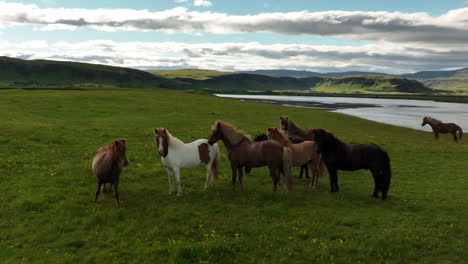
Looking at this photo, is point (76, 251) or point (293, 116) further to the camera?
point (293, 116)

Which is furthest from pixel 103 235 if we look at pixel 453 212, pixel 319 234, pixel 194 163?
pixel 453 212

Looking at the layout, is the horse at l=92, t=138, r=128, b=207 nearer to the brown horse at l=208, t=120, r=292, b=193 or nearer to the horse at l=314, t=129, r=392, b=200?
the brown horse at l=208, t=120, r=292, b=193

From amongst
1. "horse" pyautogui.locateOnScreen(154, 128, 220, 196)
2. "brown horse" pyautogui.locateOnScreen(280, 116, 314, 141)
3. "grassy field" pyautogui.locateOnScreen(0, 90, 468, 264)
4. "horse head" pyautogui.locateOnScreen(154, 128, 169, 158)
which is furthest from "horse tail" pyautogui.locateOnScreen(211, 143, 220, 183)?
"brown horse" pyautogui.locateOnScreen(280, 116, 314, 141)

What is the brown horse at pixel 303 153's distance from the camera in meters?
15.6

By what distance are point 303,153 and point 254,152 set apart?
3.02 meters

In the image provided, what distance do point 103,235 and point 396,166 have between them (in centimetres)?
1949

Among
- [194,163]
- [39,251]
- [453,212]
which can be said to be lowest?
[39,251]

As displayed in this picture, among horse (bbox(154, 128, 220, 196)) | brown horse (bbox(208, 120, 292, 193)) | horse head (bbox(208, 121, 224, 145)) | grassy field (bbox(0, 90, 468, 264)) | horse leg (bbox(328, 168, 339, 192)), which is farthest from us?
horse leg (bbox(328, 168, 339, 192))

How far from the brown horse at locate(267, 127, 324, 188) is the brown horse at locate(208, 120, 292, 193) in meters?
1.43

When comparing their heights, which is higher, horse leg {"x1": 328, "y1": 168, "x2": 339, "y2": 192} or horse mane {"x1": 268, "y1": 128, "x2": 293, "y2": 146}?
horse mane {"x1": 268, "y1": 128, "x2": 293, "y2": 146}

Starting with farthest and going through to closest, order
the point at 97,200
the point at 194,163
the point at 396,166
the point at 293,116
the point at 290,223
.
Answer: the point at 293,116 < the point at 396,166 < the point at 194,163 < the point at 97,200 < the point at 290,223

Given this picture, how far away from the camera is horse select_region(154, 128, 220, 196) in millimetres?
13539

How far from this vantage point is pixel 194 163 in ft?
47.3

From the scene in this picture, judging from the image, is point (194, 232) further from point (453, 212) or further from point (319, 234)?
point (453, 212)
